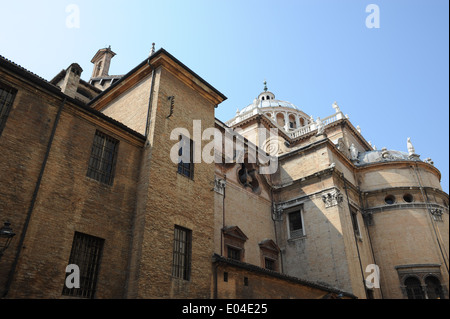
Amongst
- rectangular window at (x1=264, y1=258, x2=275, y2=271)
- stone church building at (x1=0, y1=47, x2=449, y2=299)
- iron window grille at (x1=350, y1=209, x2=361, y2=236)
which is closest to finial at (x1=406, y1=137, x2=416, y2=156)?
stone church building at (x1=0, y1=47, x2=449, y2=299)

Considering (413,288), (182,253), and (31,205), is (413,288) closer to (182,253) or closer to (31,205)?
(182,253)

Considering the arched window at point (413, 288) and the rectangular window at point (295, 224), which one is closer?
the arched window at point (413, 288)

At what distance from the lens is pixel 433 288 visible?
21.0 metres

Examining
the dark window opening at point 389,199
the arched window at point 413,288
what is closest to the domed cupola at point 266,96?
the dark window opening at point 389,199

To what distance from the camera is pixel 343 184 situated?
880 inches

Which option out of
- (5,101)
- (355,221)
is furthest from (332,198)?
(5,101)

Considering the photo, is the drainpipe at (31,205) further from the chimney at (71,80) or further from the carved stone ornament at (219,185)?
the carved stone ornament at (219,185)

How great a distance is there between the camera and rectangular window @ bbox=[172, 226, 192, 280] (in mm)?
11398

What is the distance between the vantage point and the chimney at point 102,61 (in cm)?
3016

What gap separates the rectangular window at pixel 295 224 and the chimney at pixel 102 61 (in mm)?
18972

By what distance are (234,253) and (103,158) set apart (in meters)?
8.97

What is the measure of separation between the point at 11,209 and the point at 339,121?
29.4 m

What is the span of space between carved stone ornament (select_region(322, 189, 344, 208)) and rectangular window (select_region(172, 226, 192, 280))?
1087 centimetres

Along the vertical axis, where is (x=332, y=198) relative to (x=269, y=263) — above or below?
above
